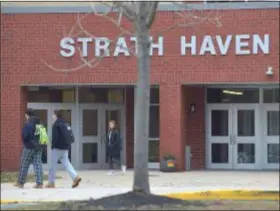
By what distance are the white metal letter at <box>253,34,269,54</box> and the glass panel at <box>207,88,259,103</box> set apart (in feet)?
8.80

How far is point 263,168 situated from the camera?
22.2 m

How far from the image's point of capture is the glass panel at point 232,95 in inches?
889

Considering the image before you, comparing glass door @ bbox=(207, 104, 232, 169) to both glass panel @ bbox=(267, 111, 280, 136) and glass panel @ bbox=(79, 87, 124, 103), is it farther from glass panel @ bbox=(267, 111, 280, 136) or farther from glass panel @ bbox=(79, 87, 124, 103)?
glass panel @ bbox=(79, 87, 124, 103)

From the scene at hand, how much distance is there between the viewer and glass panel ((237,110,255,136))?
2247cm

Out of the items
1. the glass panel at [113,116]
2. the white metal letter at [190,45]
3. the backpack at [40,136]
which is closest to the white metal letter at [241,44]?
the white metal letter at [190,45]

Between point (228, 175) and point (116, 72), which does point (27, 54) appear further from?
point (228, 175)

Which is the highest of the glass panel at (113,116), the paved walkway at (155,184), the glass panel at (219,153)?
the glass panel at (113,116)

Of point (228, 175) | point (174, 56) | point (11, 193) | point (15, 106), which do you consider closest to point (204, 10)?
point (174, 56)

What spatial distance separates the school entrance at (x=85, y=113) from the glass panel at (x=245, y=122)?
13.0 ft

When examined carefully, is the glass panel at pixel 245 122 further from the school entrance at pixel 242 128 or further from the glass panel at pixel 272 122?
the glass panel at pixel 272 122

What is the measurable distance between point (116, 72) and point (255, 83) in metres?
4.27

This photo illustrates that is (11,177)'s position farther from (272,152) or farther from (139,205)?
(272,152)

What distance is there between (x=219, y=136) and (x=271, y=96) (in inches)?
86.6

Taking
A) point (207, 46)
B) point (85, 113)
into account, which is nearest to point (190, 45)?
point (207, 46)
